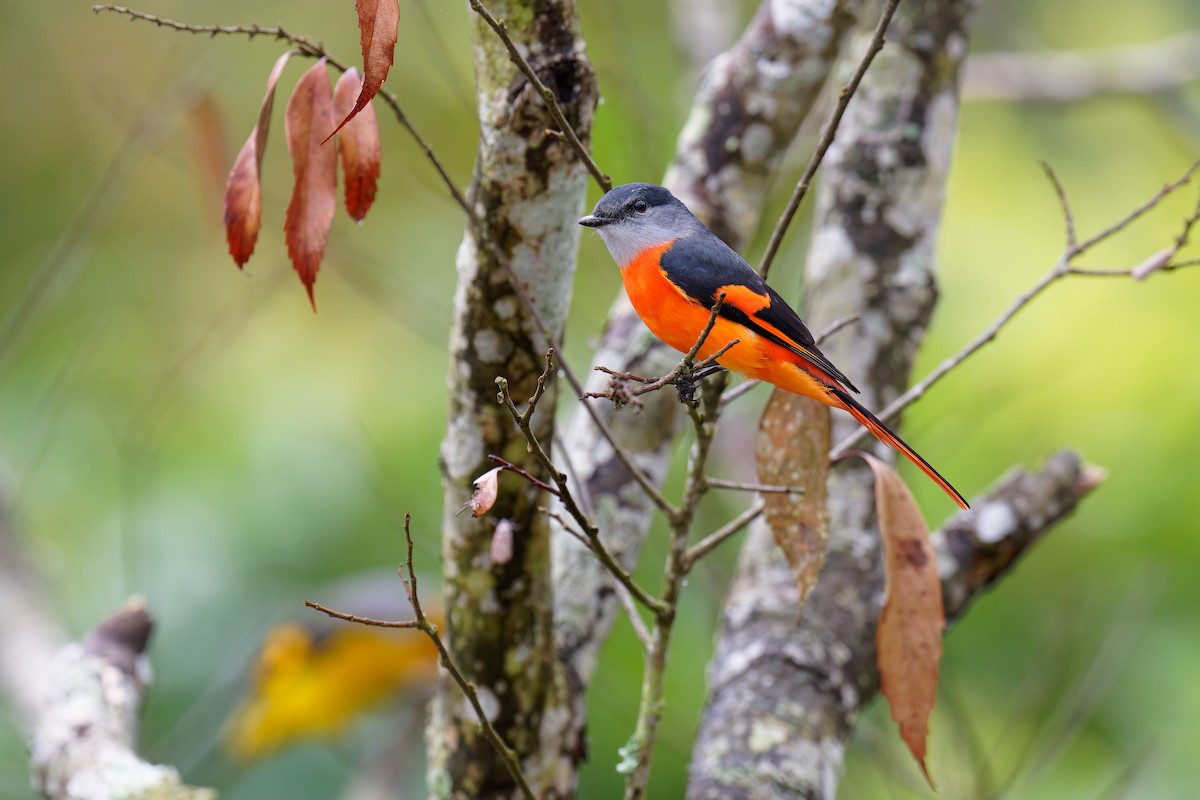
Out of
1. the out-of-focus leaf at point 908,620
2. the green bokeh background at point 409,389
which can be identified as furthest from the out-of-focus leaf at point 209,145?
the out-of-focus leaf at point 908,620

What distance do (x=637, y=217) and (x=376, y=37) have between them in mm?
777

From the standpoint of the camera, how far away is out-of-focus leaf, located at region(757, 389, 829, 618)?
55.4 inches

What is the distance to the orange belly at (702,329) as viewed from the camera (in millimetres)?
1531

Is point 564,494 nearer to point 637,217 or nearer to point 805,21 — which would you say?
point 637,217

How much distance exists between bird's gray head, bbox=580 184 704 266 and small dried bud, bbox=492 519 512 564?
457mm

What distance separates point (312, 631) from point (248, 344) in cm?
272

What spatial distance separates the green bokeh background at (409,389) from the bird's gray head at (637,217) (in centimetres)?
Result: 112

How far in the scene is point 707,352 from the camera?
5.29 ft

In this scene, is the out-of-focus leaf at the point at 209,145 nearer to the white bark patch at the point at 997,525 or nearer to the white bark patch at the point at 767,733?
the white bark patch at the point at 767,733

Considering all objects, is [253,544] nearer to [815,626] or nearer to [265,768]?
[265,768]

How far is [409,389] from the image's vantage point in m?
5.18

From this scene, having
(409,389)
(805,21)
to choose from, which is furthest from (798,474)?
(409,389)

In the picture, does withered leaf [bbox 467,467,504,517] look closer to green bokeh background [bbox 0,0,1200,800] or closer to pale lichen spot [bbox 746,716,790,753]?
pale lichen spot [bbox 746,716,790,753]

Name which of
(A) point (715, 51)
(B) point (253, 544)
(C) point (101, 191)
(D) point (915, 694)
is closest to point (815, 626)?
(D) point (915, 694)
